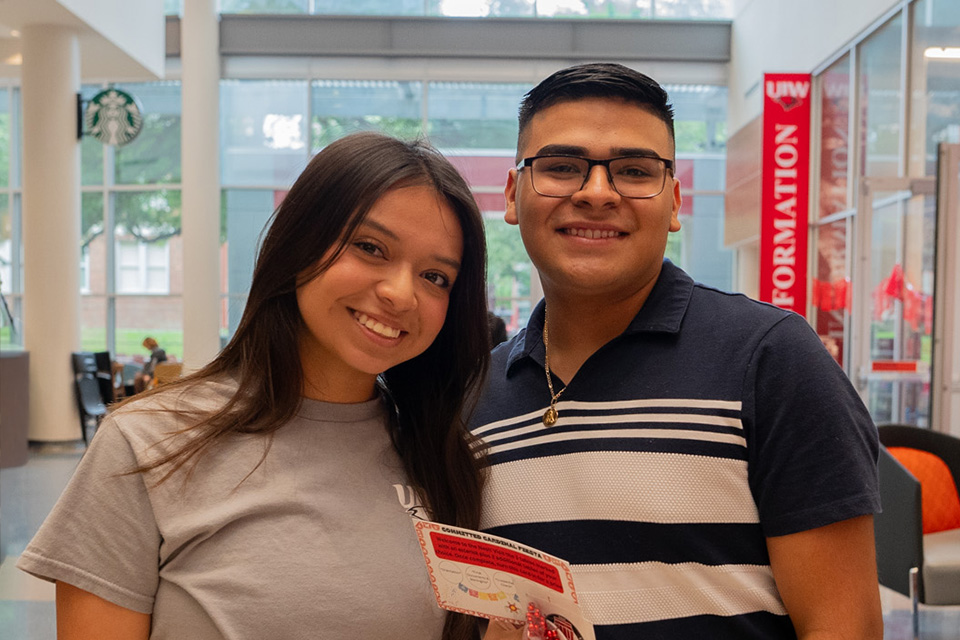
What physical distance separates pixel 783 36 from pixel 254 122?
742cm

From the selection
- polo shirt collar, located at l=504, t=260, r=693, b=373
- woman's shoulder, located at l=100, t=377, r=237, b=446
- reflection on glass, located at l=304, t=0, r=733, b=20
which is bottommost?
woman's shoulder, located at l=100, t=377, r=237, b=446

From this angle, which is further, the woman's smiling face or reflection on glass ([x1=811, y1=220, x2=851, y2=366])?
reflection on glass ([x1=811, y1=220, x2=851, y2=366])

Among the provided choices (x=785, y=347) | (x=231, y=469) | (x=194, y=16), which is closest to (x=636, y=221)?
(x=785, y=347)

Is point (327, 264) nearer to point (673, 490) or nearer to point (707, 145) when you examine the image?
point (673, 490)

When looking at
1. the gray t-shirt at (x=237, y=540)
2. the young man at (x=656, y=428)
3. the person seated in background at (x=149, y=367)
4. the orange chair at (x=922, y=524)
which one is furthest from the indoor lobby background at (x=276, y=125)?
the gray t-shirt at (x=237, y=540)

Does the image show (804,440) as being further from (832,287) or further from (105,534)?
(832,287)

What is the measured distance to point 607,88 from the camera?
168cm

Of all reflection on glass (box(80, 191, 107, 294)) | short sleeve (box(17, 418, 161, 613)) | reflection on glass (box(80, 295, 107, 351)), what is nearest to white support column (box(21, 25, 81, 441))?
reflection on glass (box(80, 191, 107, 294))

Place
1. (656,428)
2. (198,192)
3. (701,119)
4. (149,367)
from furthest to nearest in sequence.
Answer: (701,119) < (198,192) < (149,367) < (656,428)

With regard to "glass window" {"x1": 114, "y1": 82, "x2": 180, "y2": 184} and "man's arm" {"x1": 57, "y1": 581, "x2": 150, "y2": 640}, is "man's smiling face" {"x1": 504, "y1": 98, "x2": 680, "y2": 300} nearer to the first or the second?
"man's arm" {"x1": 57, "y1": 581, "x2": 150, "y2": 640}

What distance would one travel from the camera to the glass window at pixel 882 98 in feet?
25.4

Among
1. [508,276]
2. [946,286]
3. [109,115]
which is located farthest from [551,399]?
[508,276]

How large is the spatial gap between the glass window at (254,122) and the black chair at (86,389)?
4.17 m

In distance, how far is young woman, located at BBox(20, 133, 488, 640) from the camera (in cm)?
144
